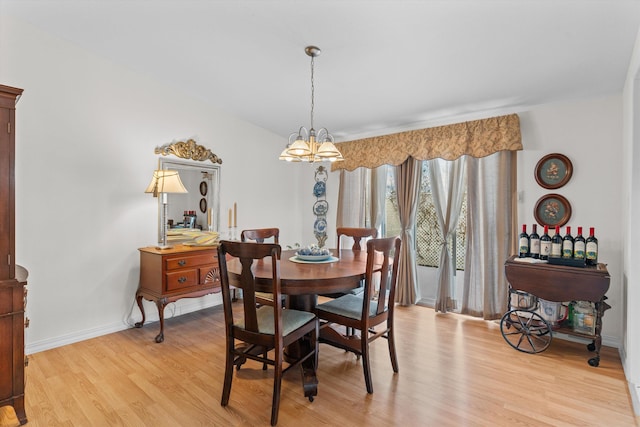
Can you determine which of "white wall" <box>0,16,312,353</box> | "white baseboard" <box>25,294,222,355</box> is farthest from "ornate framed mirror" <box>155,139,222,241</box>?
"white baseboard" <box>25,294,222,355</box>

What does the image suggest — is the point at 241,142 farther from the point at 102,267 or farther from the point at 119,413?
the point at 119,413

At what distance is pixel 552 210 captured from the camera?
315cm

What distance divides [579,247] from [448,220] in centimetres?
128

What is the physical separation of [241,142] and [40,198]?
2.20 meters

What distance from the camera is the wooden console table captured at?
10.1ft

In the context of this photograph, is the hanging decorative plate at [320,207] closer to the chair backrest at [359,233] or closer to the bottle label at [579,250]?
the chair backrest at [359,233]

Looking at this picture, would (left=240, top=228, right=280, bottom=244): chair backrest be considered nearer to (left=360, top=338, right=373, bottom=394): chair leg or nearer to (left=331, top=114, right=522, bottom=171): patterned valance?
(left=360, top=338, right=373, bottom=394): chair leg

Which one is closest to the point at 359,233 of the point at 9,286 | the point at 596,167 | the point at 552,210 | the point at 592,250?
the point at 552,210

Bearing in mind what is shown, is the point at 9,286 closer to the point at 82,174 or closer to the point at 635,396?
the point at 82,174

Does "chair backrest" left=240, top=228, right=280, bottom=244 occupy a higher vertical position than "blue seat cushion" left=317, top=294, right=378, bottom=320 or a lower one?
higher

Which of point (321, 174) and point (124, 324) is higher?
point (321, 174)

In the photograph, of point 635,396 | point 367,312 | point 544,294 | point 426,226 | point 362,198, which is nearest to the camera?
point 635,396

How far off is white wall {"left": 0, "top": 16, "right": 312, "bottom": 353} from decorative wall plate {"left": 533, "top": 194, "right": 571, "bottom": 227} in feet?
12.1

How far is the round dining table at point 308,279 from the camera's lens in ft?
6.35
